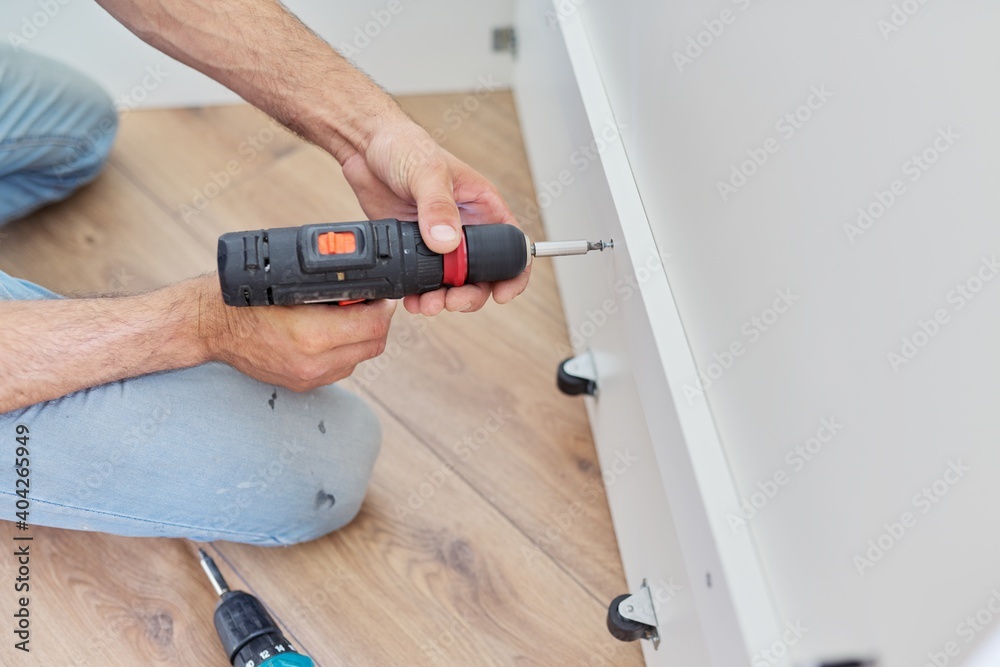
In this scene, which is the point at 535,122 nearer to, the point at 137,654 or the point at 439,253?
the point at 439,253

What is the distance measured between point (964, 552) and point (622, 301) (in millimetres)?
445

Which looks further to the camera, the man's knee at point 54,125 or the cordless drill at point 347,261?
the man's knee at point 54,125

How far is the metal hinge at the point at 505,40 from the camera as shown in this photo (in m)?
1.37

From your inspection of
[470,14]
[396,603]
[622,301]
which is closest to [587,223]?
[622,301]

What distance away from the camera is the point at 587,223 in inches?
37.5

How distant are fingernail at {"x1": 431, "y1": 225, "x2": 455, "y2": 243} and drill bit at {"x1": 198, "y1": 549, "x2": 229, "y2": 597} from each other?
1.60 feet
